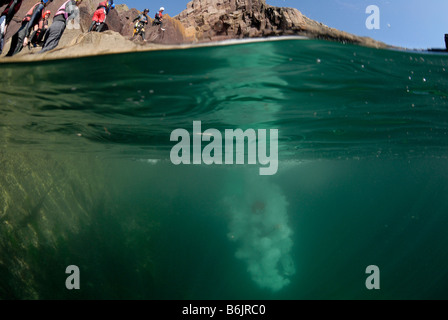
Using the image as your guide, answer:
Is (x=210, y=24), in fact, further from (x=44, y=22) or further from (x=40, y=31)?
(x=40, y=31)

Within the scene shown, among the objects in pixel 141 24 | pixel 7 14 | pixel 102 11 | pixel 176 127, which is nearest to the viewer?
pixel 102 11

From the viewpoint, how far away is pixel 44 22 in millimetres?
4938

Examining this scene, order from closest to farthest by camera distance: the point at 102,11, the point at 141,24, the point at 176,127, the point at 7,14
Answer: the point at 102,11
the point at 141,24
the point at 7,14
the point at 176,127

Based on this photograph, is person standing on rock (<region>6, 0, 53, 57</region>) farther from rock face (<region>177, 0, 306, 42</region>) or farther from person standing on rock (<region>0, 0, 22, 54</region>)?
rock face (<region>177, 0, 306, 42</region>)

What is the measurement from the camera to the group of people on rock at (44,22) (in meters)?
4.71

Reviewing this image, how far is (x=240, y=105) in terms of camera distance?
9.16 metres

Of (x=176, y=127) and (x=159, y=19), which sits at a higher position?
(x=176, y=127)

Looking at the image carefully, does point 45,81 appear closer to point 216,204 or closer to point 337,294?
point 337,294

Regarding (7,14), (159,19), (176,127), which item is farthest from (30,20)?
(176,127)

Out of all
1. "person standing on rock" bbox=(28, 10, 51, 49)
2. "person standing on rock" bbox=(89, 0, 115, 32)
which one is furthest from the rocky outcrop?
"person standing on rock" bbox=(28, 10, 51, 49)

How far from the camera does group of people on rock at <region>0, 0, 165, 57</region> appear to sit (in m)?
4.71

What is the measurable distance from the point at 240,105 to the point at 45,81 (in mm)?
5958

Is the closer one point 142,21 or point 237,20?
point 237,20
